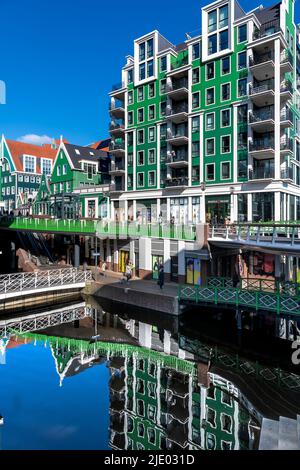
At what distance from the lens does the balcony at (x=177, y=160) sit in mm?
36406

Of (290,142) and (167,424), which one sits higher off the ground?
(290,142)

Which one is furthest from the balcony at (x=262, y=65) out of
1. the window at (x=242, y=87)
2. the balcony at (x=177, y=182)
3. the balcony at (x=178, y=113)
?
the balcony at (x=177, y=182)

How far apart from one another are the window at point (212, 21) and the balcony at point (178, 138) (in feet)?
35.0

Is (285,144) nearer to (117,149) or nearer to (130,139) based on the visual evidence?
(130,139)

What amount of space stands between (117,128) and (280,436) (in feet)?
135

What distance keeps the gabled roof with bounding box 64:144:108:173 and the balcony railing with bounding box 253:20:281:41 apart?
2921 centimetres

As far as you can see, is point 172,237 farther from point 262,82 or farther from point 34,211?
point 34,211

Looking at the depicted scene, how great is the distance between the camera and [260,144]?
3203 centimetres

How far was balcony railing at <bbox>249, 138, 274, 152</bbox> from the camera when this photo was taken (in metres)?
31.2

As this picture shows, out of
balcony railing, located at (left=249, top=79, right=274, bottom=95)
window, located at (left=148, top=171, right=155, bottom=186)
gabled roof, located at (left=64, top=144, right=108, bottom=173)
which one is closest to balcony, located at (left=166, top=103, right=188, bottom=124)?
window, located at (left=148, top=171, right=155, bottom=186)

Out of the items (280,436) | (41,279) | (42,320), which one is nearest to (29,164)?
(41,279)

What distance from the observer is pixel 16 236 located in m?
44.8
